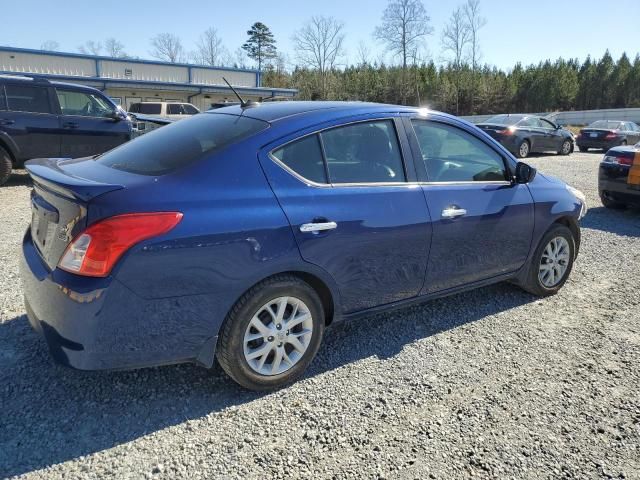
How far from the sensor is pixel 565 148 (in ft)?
60.1

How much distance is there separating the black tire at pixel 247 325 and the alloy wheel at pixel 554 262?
2423 millimetres

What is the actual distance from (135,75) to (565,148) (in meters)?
28.2

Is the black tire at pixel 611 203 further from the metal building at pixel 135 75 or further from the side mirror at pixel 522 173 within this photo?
the metal building at pixel 135 75

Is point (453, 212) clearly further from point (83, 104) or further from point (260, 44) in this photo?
point (260, 44)

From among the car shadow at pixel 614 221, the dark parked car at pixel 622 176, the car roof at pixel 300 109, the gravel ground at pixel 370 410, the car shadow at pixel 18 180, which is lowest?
the gravel ground at pixel 370 410

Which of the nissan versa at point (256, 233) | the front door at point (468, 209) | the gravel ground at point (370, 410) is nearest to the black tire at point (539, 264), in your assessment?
the front door at point (468, 209)

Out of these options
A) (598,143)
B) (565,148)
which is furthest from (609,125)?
(565,148)

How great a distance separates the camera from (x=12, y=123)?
28.0ft

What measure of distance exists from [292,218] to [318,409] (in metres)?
1.06

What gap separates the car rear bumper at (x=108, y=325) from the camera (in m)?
2.28

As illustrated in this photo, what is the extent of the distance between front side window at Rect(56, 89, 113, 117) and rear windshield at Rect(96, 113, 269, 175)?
6.97m

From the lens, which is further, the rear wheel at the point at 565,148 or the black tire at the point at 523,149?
the rear wheel at the point at 565,148

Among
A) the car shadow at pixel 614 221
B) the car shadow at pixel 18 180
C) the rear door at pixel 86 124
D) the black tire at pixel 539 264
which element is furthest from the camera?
the car shadow at pixel 18 180

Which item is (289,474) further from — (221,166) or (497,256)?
(497,256)
